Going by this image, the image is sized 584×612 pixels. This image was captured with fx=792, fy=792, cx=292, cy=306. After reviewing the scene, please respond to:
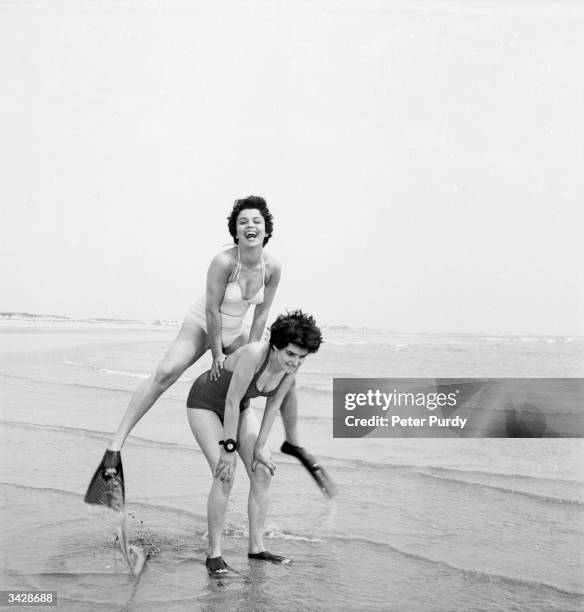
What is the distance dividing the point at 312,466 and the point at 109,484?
2.13 ft

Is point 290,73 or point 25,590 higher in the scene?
point 290,73

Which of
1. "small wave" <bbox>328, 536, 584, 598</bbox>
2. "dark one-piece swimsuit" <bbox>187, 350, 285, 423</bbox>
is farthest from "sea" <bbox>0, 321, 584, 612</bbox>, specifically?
"dark one-piece swimsuit" <bbox>187, 350, 285, 423</bbox>

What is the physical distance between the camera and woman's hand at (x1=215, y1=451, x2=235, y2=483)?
228cm

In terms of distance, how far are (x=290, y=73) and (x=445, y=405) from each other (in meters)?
1.27

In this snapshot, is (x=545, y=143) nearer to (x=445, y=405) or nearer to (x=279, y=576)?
(x=445, y=405)

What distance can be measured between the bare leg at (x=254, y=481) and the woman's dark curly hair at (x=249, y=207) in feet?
1.81

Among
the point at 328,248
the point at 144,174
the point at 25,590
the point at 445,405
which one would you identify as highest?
the point at 144,174

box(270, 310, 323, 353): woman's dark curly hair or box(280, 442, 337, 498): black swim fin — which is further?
box(280, 442, 337, 498): black swim fin

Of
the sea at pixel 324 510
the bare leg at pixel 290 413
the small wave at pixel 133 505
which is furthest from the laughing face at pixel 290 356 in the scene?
the small wave at pixel 133 505

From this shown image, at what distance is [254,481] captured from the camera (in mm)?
2379

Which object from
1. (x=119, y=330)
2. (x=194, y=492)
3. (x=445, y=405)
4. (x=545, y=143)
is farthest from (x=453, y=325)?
(x=119, y=330)

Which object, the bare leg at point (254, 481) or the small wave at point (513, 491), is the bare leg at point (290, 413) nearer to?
A: the bare leg at point (254, 481)

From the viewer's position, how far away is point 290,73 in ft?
9.14

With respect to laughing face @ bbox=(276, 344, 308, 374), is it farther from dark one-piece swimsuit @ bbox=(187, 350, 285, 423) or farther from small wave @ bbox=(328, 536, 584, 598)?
small wave @ bbox=(328, 536, 584, 598)
